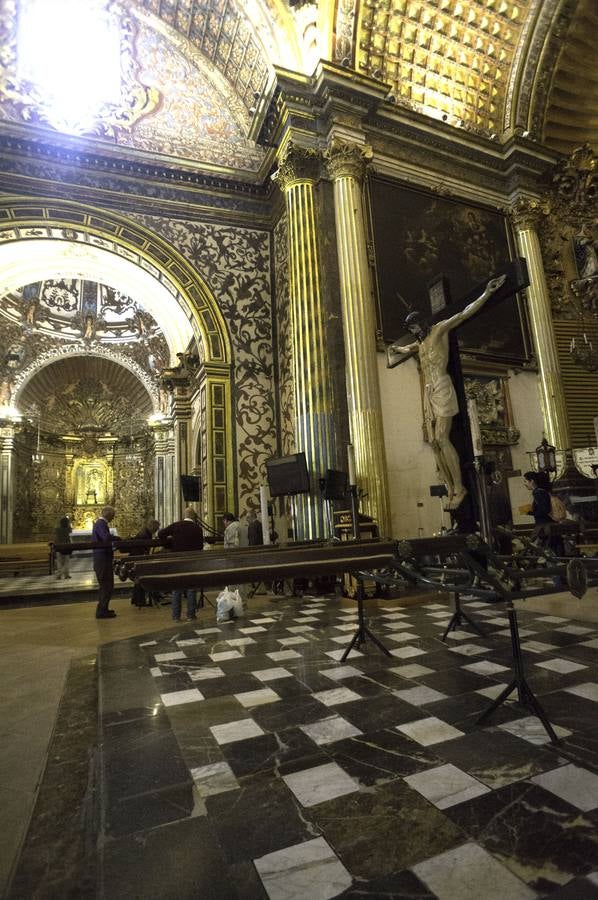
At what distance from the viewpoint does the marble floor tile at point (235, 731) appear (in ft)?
7.39

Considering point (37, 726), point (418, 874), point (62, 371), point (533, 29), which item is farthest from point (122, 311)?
point (418, 874)

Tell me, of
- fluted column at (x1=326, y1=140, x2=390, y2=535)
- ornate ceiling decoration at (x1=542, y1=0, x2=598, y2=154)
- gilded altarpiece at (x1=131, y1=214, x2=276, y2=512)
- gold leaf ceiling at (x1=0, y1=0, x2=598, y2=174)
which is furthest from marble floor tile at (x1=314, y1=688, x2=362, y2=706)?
ornate ceiling decoration at (x1=542, y1=0, x2=598, y2=154)

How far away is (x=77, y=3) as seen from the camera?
32.7ft

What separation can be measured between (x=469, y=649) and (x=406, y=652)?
1.55 ft

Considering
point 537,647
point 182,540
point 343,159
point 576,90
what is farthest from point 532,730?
point 576,90

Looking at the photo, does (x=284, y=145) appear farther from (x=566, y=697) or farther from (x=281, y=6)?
(x=566, y=697)

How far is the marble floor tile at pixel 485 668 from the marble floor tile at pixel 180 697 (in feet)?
5.67

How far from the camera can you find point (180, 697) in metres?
2.85

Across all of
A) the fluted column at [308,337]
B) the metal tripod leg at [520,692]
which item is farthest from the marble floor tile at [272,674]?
the fluted column at [308,337]

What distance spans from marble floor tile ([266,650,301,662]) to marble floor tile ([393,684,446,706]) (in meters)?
1.09

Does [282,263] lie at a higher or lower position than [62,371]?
lower

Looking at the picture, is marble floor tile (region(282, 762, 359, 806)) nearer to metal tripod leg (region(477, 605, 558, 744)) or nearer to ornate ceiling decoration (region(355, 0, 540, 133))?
metal tripod leg (region(477, 605, 558, 744))

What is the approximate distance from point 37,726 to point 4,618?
4.32 m

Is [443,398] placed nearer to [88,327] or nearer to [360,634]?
[360,634]
